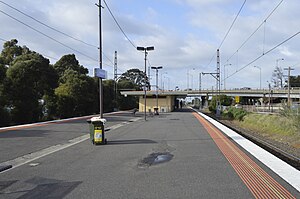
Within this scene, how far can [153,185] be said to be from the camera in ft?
24.3

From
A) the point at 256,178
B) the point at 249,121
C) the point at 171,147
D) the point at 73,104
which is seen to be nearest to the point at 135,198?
the point at 256,178

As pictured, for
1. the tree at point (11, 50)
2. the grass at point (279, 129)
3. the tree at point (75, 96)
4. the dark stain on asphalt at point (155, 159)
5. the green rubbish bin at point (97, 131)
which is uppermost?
the tree at point (11, 50)

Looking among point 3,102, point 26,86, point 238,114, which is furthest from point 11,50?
point 238,114

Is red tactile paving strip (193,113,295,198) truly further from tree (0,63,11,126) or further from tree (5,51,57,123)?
tree (5,51,57,123)

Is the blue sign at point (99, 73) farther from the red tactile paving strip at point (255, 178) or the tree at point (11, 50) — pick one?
the tree at point (11, 50)

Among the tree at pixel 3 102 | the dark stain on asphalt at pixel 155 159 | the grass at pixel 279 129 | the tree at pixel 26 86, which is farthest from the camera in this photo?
the tree at pixel 26 86

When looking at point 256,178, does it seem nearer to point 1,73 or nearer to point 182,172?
point 182,172

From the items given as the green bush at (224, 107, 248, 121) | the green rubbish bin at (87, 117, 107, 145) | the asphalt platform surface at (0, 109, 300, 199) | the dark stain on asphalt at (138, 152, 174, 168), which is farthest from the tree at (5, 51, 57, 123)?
the dark stain on asphalt at (138, 152, 174, 168)

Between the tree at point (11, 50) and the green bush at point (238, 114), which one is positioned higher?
the tree at point (11, 50)

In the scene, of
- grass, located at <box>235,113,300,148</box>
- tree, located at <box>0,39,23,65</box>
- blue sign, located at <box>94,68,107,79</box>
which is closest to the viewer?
blue sign, located at <box>94,68,107,79</box>

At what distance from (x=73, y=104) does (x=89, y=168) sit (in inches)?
1955

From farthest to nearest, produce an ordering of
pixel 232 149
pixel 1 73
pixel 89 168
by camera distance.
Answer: pixel 1 73, pixel 232 149, pixel 89 168

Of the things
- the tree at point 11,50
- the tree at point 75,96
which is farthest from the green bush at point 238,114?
the tree at point 11,50

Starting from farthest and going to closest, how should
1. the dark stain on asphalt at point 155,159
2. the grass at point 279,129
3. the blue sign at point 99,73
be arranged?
the grass at point 279,129, the blue sign at point 99,73, the dark stain on asphalt at point 155,159
